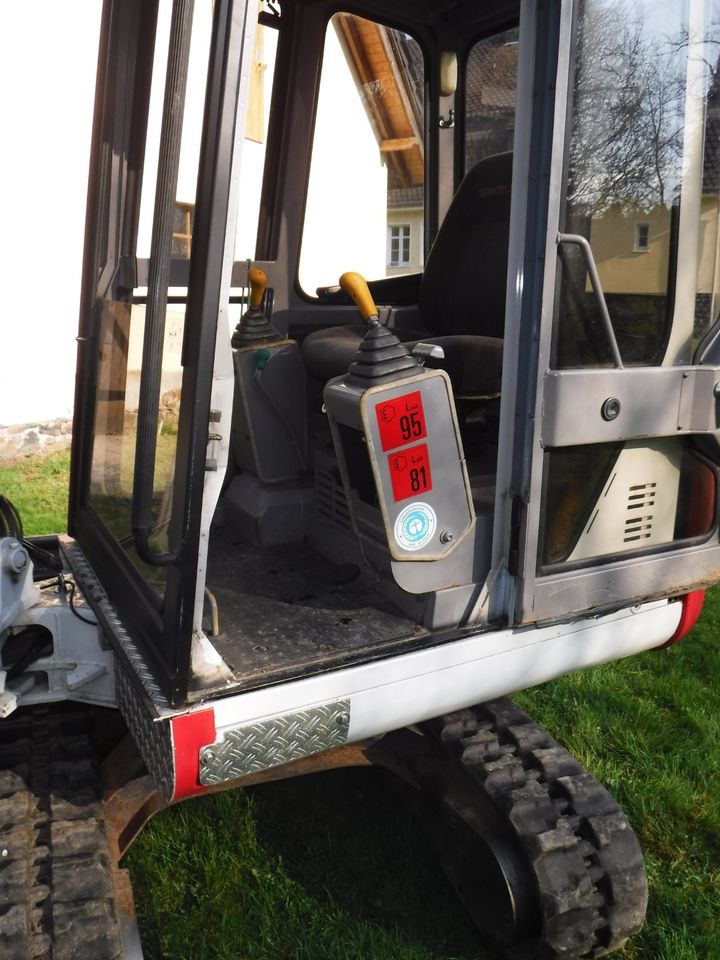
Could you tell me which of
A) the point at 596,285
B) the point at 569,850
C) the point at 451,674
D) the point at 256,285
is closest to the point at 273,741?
the point at 451,674

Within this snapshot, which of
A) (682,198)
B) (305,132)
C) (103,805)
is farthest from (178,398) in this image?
(305,132)

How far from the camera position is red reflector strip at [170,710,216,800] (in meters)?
1.74

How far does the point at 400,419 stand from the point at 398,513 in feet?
0.71

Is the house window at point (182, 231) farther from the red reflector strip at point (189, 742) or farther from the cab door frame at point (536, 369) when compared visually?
the red reflector strip at point (189, 742)

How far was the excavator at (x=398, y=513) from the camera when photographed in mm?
1797

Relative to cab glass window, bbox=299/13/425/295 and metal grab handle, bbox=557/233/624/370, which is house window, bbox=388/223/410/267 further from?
metal grab handle, bbox=557/233/624/370

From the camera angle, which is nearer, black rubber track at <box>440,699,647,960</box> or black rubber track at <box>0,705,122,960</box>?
black rubber track at <box>0,705,122,960</box>

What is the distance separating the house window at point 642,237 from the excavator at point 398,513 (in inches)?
0.4

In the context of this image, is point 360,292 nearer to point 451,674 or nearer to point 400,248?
point 451,674

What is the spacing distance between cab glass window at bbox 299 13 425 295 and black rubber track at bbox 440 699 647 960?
1.91 metres

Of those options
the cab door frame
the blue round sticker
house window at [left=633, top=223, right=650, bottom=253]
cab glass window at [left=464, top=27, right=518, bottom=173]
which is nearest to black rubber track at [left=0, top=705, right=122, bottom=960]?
the blue round sticker

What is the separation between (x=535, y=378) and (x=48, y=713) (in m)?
1.61

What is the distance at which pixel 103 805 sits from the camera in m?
2.09

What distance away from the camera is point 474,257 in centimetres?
318
